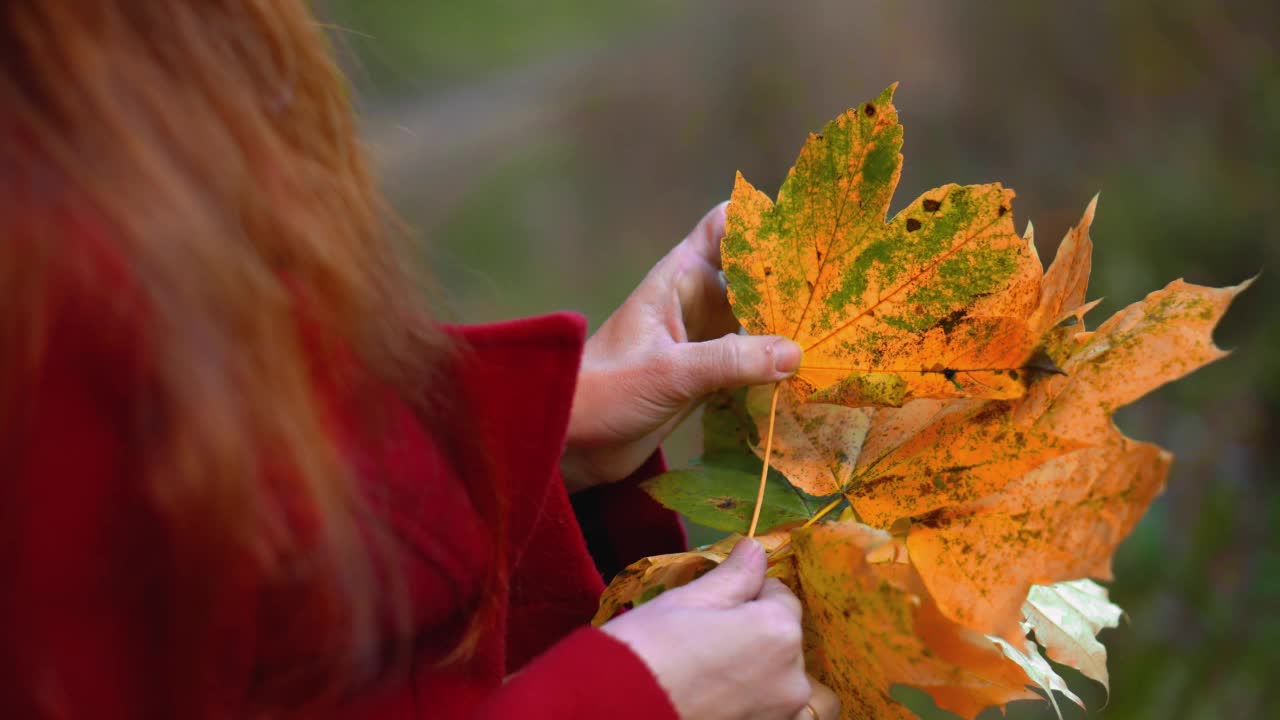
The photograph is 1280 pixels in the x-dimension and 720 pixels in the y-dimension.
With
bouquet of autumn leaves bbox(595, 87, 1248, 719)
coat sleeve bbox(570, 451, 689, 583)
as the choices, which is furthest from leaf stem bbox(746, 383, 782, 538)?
coat sleeve bbox(570, 451, 689, 583)

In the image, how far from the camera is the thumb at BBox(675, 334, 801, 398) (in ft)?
1.50

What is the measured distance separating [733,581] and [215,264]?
231 millimetres

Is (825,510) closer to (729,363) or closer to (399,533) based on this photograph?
(729,363)

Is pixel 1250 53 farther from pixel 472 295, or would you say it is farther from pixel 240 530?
pixel 240 530

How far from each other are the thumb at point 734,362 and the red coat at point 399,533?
0.09 metres

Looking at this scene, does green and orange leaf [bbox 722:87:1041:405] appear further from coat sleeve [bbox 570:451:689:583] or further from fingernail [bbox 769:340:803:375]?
coat sleeve [bbox 570:451:689:583]

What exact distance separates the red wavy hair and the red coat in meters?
0.01

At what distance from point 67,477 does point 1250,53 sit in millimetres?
1818

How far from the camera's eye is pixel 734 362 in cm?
47

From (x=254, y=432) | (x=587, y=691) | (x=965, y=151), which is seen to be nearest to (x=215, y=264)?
(x=254, y=432)

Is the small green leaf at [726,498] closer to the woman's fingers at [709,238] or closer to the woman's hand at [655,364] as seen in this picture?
the woman's hand at [655,364]

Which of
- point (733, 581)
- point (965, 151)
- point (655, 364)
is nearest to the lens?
point (733, 581)

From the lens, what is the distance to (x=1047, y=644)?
436 millimetres

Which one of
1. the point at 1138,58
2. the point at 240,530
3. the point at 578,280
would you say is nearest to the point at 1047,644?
the point at 240,530
